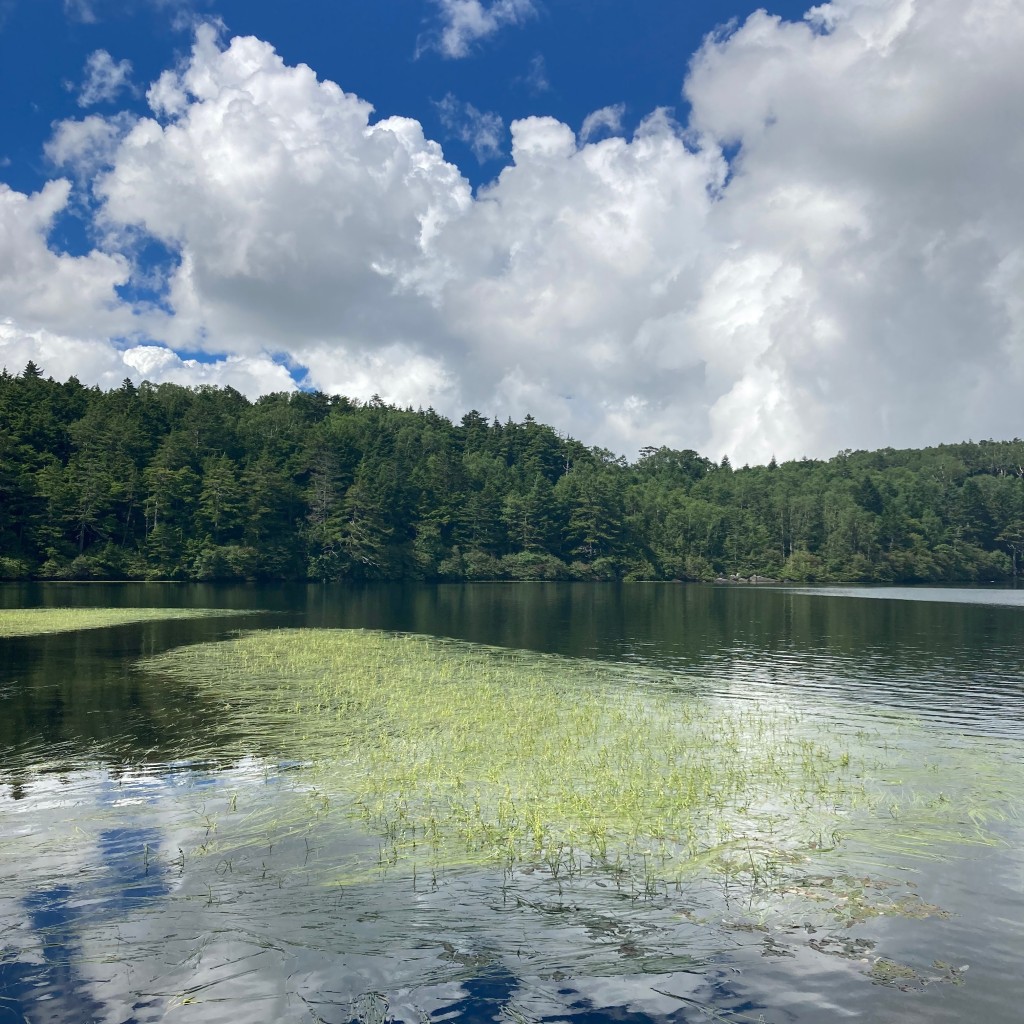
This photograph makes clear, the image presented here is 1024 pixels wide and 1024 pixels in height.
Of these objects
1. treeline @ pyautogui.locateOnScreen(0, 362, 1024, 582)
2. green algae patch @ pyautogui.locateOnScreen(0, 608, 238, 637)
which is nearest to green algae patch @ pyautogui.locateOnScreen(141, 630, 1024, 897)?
green algae patch @ pyautogui.locateOnScreen(0, 608, 238, 637)

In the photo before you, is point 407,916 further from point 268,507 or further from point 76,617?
point 268,507

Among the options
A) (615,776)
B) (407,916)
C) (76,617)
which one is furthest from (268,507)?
(407,916)

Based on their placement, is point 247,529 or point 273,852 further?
point 247,529

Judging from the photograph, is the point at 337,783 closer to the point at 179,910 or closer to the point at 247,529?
the point at 179,910

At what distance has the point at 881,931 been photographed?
38.2ft

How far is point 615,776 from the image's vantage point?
762 inches

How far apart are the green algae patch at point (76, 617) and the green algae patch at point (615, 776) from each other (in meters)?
23.1

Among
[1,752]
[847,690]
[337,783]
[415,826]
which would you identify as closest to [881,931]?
[415,826]

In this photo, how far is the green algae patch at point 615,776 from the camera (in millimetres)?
14523

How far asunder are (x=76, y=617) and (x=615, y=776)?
2153 inches

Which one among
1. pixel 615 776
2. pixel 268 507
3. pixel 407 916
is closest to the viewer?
pixel 407 916

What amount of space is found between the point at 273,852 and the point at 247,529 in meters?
133

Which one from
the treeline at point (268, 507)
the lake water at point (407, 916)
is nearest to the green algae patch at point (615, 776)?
the lake water at point (407, 916)

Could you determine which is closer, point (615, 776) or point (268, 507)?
point (615, 776)
